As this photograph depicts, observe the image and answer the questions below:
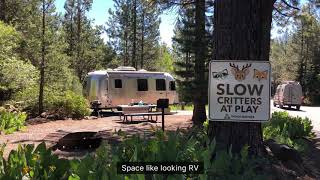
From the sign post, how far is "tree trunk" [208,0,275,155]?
0.85 metres

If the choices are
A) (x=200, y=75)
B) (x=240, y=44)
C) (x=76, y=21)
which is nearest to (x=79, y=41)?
(x=76, y=21)

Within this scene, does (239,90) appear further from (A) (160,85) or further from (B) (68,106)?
(A) (160,85)

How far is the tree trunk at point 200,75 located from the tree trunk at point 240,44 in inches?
488

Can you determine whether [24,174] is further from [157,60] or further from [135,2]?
[157,60]

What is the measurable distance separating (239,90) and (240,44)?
43.7 inches

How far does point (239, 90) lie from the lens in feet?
15.8

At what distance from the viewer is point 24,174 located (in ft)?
13.9

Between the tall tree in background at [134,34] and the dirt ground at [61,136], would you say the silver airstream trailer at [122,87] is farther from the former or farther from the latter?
the tall tree in background at [134,34]

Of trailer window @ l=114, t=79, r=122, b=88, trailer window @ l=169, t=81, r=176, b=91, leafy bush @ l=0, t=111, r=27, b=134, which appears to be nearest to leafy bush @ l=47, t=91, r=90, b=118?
leafy bush @ l=0, t=111, r=27, b=134

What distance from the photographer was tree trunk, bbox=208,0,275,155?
227 inches

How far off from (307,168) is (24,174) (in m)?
4.66

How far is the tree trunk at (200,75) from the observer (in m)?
18.5

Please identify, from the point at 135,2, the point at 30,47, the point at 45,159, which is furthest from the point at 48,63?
the point at 135,2

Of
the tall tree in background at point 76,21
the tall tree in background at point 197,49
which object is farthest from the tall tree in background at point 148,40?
the tall tree in background at point 197,49
